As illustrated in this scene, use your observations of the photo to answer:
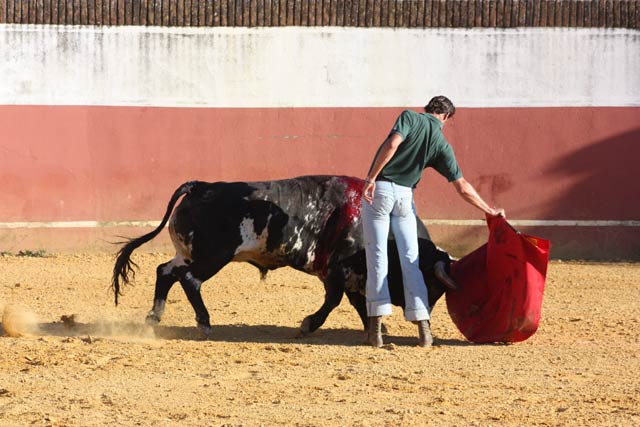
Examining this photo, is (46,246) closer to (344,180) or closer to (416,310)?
(344,180)

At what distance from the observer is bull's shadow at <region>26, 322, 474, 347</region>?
8.57 m

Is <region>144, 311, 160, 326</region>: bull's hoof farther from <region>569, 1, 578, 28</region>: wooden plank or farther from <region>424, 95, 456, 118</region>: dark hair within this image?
<region>569, 1, 578, 28</region>: wooden plank

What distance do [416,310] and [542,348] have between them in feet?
3.24

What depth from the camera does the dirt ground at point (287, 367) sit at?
6.21 m

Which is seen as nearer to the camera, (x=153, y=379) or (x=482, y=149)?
(x=153, y=379)

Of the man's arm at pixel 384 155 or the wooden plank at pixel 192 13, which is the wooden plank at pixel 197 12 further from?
the man's arm at pixel 384 155

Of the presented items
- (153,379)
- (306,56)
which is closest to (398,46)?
(306,56)

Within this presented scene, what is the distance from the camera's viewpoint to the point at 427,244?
873 centimetres

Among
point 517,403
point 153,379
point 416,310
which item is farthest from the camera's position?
point 416,310

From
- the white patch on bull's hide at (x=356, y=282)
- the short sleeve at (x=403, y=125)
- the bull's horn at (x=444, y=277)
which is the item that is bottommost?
the white patch on bull's hide at (x=356, y=282)

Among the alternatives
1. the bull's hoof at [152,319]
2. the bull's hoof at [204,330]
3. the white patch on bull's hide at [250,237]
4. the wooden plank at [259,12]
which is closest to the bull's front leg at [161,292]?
the bull's hoof at [152,319]

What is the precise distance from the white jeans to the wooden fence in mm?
5780

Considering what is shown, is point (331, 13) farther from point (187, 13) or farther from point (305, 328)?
point (305, 328)

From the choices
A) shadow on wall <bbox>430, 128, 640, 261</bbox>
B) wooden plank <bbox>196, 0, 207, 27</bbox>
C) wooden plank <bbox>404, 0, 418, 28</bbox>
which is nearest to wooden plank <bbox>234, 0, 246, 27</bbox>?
wooden plank <bbox>196, 0, 207, 27</bbox>
